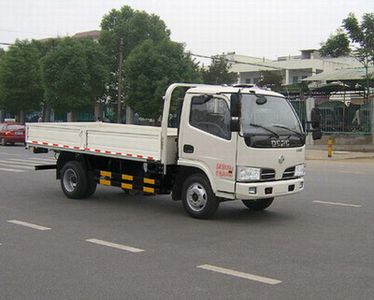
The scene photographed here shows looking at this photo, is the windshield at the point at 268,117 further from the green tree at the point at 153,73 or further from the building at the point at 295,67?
the building at the point at 295,67

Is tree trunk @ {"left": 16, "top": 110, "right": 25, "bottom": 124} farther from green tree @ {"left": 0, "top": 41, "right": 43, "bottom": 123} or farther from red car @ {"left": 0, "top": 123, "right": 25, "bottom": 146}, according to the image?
red car @ {"left": 0, "top": 123, "right": 25, "bottom": 146}

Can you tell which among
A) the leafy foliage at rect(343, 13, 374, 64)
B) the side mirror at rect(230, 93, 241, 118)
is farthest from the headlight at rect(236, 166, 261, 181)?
the leafy foliage at rect(343, 13, 374, 64)

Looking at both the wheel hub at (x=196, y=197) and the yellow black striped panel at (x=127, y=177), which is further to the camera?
the yellow black striped panel at (x=127, y=177)

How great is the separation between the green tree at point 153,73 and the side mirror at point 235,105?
32775 mm

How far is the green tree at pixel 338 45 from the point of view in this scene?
35.4m

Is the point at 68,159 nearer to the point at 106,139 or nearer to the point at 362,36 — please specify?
the point at 106,139

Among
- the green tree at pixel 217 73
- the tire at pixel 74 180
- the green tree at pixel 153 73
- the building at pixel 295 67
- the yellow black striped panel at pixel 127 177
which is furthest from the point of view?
the building at pixel 295 67

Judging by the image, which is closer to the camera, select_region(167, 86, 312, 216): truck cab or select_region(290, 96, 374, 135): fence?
select_region(167, 86, 312, 216): truck cab

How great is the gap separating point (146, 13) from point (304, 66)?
30.5m

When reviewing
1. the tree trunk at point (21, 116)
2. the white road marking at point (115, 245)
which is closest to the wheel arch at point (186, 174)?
the white road marking at point (115, 245)

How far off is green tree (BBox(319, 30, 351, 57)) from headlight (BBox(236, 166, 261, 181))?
1132 inches

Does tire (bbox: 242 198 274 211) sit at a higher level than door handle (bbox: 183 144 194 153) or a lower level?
lower

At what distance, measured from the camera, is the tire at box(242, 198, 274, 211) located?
403 inches

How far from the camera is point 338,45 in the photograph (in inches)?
1407
